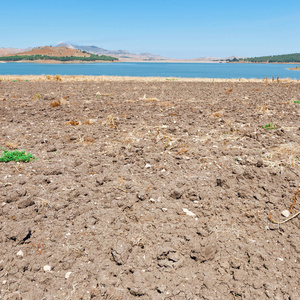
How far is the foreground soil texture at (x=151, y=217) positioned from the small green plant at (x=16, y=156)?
25cm

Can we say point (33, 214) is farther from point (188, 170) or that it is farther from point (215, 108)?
point (215, 108)

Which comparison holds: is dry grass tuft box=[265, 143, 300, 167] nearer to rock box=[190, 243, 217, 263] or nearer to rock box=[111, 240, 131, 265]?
rock box=[190, 243, 217, 263]

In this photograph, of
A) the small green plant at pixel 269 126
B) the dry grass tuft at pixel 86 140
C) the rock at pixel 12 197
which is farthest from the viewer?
the small green plant at pixel 269 126

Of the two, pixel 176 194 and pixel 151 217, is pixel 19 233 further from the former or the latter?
pixel 176 194

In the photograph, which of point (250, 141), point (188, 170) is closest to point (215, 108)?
point (250, 141)

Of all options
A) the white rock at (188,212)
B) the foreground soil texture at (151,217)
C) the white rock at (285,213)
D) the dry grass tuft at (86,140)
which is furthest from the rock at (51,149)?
the white rock at (285,213)

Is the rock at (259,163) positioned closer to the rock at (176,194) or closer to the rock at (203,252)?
the rock at (176,194)

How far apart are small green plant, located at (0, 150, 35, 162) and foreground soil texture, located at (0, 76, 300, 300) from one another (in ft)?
0.82

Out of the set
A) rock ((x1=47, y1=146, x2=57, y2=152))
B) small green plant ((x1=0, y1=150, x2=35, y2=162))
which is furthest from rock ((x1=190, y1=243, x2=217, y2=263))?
rock ((x1=47, y1=146, x2=57, y2=152))

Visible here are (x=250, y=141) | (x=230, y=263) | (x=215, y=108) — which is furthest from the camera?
(x=215, y=108)

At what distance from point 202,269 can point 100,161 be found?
3.95 m

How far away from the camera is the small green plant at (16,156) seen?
6.29 meters

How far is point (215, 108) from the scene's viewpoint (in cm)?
1303

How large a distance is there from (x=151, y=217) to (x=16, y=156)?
14.0 ft
